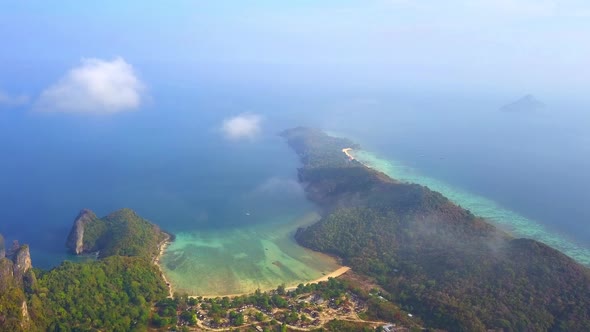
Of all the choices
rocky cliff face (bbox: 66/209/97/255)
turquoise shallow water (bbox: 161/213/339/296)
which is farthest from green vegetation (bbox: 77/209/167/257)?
turquoise shallow water (bbox: 161/213/339/296)

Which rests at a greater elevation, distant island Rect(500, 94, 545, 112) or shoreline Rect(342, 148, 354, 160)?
distant island Rect(500, 94, 545, 112)

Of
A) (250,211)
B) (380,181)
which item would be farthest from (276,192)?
(380,181)

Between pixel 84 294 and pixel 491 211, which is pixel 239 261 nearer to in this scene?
pixel 84 294

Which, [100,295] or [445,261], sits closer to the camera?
[100,295]

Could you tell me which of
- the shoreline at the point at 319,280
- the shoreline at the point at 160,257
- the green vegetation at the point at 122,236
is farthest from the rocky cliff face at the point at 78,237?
the shoreline at the point at 319,280

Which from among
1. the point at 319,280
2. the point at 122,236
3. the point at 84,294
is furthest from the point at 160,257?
the point at 319,280

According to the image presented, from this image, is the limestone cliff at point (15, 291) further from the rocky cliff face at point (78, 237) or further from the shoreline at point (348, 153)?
the shoreline at point (348, 153)

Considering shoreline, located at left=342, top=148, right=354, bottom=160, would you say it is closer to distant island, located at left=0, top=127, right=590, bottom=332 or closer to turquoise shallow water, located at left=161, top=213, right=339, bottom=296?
turquoise shallow water, located at left=161, top=213, right=339, bottom=296
